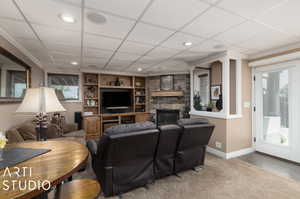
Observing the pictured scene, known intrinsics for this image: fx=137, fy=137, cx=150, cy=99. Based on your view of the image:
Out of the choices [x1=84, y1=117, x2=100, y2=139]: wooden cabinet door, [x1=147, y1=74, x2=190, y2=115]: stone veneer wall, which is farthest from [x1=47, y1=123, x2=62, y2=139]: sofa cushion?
[x1=147, y1=74, x2=190, y2=115]: stone veneer wall

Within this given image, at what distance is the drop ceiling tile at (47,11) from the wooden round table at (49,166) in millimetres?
1596

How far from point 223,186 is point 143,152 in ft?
4.51

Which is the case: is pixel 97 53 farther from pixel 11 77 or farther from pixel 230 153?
pixel 230 153

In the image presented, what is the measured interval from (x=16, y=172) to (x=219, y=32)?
114 inches

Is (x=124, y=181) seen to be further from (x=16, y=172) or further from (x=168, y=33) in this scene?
(x=168, y=33)

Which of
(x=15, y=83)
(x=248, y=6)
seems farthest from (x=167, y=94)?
(x=15, y=83)

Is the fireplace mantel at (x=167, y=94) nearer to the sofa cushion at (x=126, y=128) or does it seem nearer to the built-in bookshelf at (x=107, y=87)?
the built-in bookshelf at (x=107, y=87)

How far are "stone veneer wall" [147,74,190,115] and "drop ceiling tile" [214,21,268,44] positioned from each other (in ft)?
9.44

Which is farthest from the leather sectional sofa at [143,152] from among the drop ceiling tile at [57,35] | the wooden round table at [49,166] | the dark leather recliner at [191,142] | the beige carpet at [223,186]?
the drop ceiling tile at [57,35]

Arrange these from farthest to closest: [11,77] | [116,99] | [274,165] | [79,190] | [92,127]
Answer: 1. [116,99]
2. [92,127]
3. [274,165]
4. [11,77]
5. [79,190]

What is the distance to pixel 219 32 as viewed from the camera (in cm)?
223

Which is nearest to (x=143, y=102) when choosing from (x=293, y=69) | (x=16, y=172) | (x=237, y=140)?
(x=237, y=140)

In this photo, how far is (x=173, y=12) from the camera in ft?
5.62

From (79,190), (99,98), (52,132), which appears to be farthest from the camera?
(99,98)
